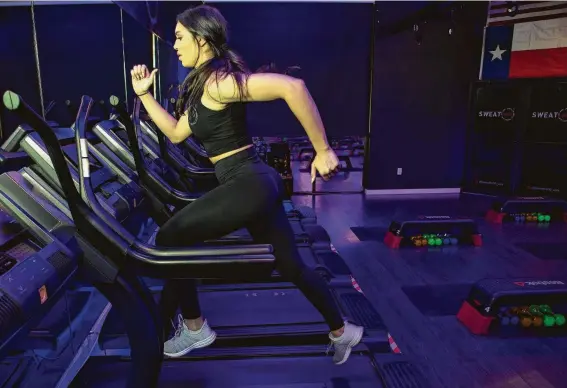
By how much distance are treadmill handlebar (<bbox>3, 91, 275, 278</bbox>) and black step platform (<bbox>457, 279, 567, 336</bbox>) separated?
1.93 meters

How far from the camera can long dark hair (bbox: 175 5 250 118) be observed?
1.49m

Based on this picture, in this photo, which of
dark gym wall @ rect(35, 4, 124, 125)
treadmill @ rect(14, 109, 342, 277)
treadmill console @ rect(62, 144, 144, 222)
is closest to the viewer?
treadmill @ rect(14, 109, 342, 277)

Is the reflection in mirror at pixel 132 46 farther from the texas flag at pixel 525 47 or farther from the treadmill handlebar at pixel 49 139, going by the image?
the texas flag at pixel 525 47

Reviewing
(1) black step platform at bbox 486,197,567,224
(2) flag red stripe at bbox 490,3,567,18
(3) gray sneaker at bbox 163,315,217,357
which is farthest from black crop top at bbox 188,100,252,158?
(2) flag red stripe at bbox 490,3,567,18

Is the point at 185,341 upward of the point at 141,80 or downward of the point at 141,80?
downward

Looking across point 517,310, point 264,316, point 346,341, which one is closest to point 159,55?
point 264,316

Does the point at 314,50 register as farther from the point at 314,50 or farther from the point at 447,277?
the point at 447,277

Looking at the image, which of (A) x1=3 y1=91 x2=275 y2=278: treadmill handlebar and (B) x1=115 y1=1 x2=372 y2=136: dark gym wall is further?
(B) x1=115 y1=1 x2=372 y2=136: dark gym wall

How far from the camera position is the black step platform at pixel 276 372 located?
5.89 ft

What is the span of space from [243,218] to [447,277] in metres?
2.61

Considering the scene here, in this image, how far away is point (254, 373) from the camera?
188cm

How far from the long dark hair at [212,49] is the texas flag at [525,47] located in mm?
5953

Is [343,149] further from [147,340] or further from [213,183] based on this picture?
[147,340]

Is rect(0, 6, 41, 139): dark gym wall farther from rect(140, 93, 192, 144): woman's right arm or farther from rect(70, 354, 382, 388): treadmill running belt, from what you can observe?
rect(70, 354, 382, 388): treadmill running belt
